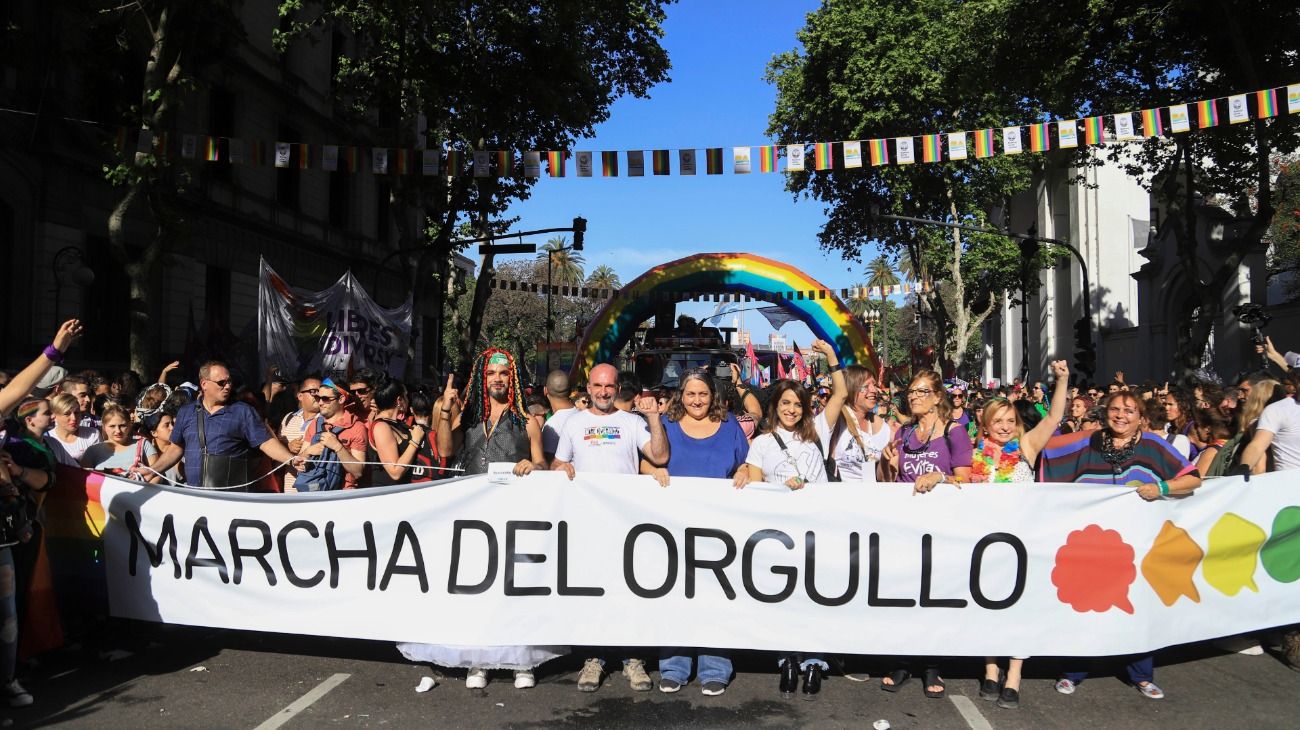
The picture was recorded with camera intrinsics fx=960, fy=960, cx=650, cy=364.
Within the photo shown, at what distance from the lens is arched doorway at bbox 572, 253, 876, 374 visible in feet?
72.6

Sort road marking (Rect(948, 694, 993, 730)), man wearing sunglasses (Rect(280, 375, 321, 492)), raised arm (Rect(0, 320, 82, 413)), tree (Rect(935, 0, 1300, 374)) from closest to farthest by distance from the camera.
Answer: raised arm (Rect(0, 320, 82, 413)) < road marking (Rect(948, 694, 993, 730)) < man wearing sunglasses (Rect(280, 375, 321, 492)) < tree (Rect(935, 0, 1300, 374))

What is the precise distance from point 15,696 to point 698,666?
3.48 metres

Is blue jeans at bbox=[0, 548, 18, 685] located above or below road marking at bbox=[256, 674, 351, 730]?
above

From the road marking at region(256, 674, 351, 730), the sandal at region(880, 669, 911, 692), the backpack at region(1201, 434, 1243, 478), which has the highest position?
the backpack at region(1201, 434, 1243, 478)

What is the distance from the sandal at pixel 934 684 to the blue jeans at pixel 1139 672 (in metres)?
0.71

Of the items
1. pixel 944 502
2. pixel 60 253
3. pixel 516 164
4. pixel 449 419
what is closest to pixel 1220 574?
pixel 944 502

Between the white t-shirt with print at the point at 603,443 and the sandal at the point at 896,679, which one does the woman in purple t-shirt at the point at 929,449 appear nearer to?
the sandal at the point at 896,679

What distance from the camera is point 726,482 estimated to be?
17.5 ft

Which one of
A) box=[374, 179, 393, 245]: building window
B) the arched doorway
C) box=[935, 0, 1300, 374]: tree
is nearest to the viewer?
box=[935, 0, 1300, 374]: tree

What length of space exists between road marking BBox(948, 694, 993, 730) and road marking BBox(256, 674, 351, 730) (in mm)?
3312

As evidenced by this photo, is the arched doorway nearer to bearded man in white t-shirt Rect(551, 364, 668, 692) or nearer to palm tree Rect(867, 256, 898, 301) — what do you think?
bearded man in white t-shirt Rect(551, 364, 668, 692)

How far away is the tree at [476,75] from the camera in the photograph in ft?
62.2

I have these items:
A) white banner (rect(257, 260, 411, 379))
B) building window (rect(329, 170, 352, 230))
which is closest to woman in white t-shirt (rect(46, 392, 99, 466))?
white banner (rect(257, 260, 411, 379))

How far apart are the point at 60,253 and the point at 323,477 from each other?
486 inches
